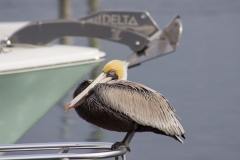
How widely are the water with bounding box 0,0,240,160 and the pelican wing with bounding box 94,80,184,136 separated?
9.71 feet

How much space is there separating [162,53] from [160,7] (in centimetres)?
716

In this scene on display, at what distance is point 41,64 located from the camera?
147 inches

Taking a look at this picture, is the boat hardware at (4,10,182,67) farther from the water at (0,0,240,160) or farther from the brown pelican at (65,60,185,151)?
the brown pelican at (65,60,185,151)

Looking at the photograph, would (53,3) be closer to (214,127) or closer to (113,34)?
(214,127)

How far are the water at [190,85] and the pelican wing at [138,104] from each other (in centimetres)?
296

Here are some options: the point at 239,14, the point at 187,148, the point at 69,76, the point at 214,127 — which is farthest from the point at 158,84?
the point at 239,14

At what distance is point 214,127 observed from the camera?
6000mm

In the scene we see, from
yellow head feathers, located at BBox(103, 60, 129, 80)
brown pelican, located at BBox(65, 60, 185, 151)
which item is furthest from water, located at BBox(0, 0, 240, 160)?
brown pelican, located at BBox(65, 60, 185, 151)

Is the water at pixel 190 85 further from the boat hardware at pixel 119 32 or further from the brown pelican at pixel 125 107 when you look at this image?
the brown pelican at pixel 125 107

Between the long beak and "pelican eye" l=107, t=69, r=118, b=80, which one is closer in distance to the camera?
the long beak

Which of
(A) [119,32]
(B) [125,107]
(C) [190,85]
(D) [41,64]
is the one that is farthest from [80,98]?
(C) [190,85]

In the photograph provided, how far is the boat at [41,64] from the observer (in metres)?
3.71

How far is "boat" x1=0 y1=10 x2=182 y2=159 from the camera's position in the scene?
371 centimetres

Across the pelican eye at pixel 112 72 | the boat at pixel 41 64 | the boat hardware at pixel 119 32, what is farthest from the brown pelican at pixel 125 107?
the boat hardware at pixel 119 32
